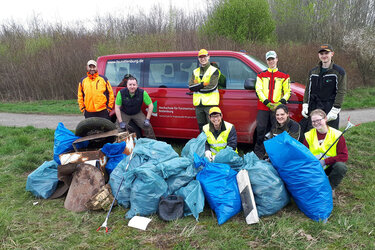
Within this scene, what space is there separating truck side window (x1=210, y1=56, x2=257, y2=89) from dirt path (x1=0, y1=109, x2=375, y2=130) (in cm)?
444

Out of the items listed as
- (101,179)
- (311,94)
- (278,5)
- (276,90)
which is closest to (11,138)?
(101,179)

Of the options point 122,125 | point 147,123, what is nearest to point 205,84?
point 147,123

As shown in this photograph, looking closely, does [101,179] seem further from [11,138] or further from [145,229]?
[11,138]

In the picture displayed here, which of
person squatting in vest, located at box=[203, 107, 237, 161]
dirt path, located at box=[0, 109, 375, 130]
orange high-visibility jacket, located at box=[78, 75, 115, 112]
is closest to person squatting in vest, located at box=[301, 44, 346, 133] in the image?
person squatting in vest, located at box=[203, 107, 237, 161]

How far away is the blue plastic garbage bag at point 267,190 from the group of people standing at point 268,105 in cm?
68

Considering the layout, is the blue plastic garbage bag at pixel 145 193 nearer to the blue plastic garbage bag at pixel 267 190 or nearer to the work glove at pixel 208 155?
the work glove at pixel 208 155

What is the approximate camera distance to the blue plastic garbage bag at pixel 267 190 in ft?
9.55

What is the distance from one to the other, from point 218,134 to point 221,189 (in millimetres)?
1054

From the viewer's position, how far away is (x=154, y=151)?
3.60 m

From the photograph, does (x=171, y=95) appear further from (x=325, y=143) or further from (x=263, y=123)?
(x=325, y=143)

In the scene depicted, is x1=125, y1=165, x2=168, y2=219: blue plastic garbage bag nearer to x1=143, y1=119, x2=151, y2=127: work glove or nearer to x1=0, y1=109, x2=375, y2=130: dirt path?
x1=143, y1=119, x2=151, y2=127: work glove

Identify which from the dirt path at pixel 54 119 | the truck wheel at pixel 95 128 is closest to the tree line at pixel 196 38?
the dirt path at pixel 54 119

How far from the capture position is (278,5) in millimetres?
18078

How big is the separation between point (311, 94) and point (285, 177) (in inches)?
69.1
